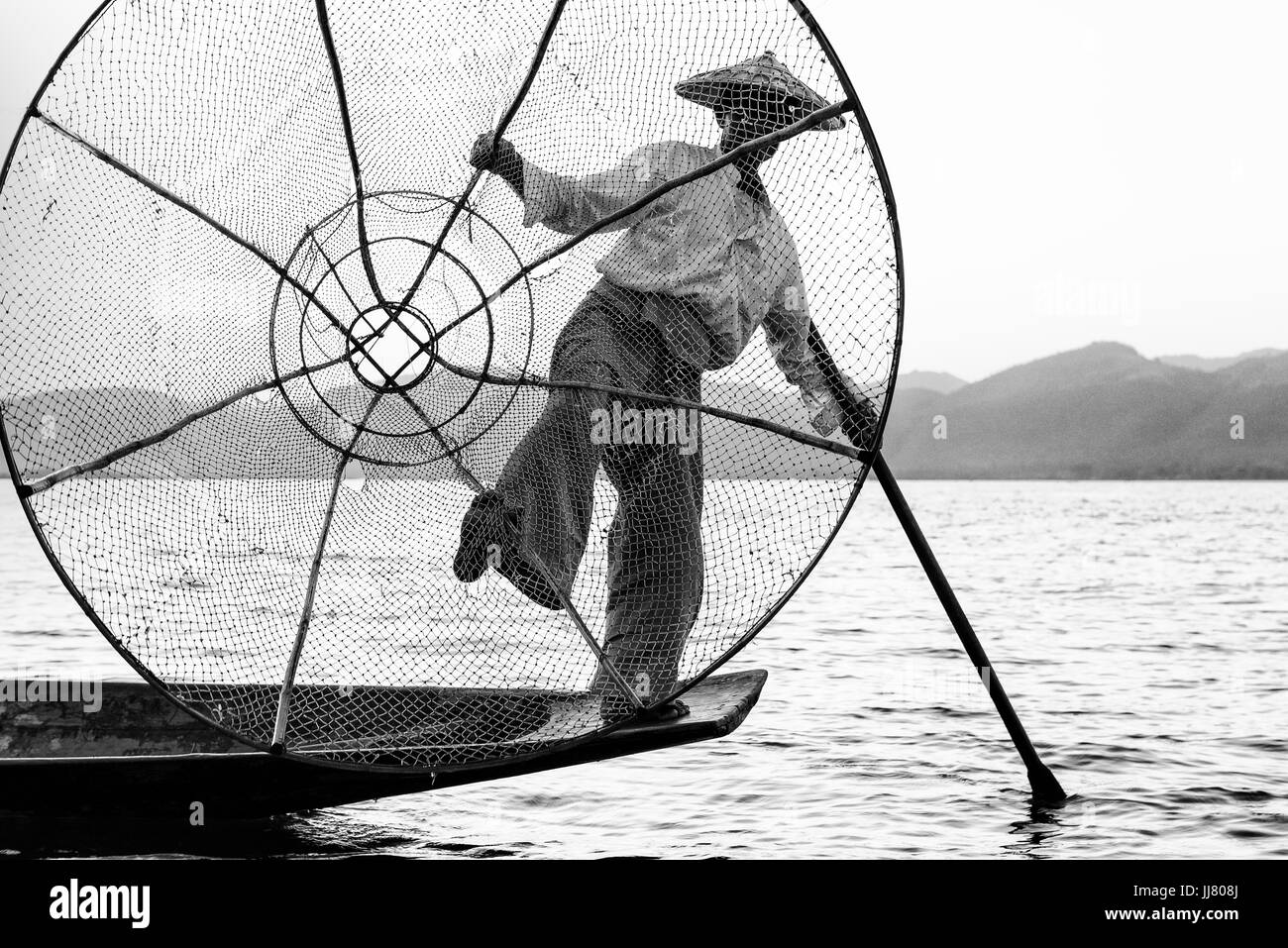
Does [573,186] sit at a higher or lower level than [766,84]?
lower

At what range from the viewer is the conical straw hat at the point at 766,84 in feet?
13.2

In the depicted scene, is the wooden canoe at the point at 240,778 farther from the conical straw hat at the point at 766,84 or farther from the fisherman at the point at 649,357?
the conical straw hat at the point at 766,84

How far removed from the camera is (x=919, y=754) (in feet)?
20.6

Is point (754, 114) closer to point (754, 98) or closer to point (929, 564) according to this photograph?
point (754, 98)

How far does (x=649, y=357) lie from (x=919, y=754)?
2.83 m

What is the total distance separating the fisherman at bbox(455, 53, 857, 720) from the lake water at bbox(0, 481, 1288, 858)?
1.01 meters

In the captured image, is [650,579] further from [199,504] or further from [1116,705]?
[1116,705]

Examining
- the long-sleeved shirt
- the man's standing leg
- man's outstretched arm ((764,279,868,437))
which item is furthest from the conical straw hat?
the man's standing leg

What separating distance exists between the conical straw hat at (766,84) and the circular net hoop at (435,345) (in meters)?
0.02

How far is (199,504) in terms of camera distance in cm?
462

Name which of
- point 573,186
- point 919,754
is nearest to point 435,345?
point 573,186

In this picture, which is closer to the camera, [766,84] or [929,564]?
[766,84]

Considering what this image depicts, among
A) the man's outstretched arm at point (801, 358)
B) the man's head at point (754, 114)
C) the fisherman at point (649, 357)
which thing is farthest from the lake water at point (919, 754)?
the man's head at point (754, 114)
